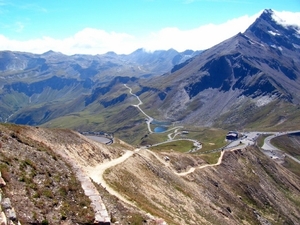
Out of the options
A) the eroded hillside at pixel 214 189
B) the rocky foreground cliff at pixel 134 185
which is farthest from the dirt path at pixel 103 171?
the eroded hillside at pixel 214 189

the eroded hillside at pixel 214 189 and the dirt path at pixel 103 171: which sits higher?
the dirt path at pixel 103 171

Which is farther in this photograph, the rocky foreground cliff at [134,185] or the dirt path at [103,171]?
the dirt path at [103,171]

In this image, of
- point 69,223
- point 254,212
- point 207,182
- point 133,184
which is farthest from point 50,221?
point 254,212

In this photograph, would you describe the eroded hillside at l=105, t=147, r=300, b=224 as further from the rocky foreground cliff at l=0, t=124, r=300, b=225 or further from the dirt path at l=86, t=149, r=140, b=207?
the dirt path at l=86, t=149, r=140, b=207

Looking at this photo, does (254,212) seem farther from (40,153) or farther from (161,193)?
(40,153)

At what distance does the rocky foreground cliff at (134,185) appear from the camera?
116ft

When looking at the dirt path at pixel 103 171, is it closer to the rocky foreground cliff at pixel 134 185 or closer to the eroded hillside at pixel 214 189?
the rocky foreground cliff at pixel 134 185

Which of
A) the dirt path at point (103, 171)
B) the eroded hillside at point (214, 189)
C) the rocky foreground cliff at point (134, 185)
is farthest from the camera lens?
the eroded hillside at point (214, 189)

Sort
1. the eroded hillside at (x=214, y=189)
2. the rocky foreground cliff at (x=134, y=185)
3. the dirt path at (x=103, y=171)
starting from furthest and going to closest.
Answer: the eroded hillside at (x=214, y=189) → the dirt path at (x=103, y=171) → the rocky foreground cliff at (x=134, y=185)

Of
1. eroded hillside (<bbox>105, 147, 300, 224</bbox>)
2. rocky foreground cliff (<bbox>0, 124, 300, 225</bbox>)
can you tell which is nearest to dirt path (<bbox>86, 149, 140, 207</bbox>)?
rocky foreground cliff (<bbox>0, 124, 300, 225</bbox>)

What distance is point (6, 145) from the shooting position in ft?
153

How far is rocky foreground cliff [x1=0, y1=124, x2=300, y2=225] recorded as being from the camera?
35.4m

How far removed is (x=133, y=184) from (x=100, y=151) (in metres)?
19.7

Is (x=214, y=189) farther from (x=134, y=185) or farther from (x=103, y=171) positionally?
(x=103, y=171)
